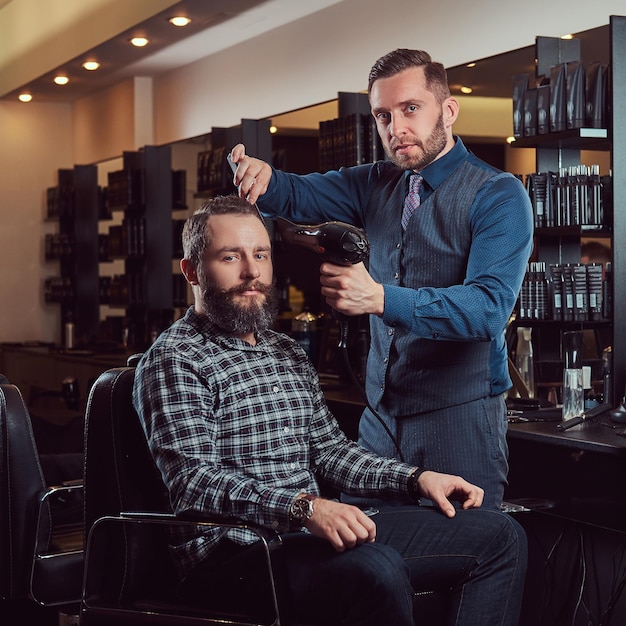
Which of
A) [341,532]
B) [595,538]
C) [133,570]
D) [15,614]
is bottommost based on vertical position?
[15,614]

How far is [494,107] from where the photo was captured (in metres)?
5.38

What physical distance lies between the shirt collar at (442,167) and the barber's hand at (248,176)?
397 mm

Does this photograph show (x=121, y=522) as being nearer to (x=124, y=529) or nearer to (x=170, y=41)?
(x=124, y=529)

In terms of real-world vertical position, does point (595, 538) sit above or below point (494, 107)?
below

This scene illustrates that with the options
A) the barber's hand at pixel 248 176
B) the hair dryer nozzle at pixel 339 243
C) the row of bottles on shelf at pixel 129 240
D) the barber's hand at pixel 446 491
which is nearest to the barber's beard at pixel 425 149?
the barber's hand at pixel 248 176

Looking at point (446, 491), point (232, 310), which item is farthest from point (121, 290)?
point (446, 491)

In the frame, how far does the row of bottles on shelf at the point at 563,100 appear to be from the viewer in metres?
3.68

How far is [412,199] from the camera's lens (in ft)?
8.68

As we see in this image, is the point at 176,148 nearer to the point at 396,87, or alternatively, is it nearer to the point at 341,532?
the point at 396,87

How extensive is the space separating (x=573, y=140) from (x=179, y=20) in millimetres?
3295

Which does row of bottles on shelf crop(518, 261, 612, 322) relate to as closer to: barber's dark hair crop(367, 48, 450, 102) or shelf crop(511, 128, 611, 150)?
shelf crop(511, 128, 611, 150)

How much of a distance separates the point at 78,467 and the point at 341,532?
2.19m

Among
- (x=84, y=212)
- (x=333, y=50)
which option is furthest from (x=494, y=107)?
(x=84, y=212)

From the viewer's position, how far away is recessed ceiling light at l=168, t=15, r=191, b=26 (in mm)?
6347
